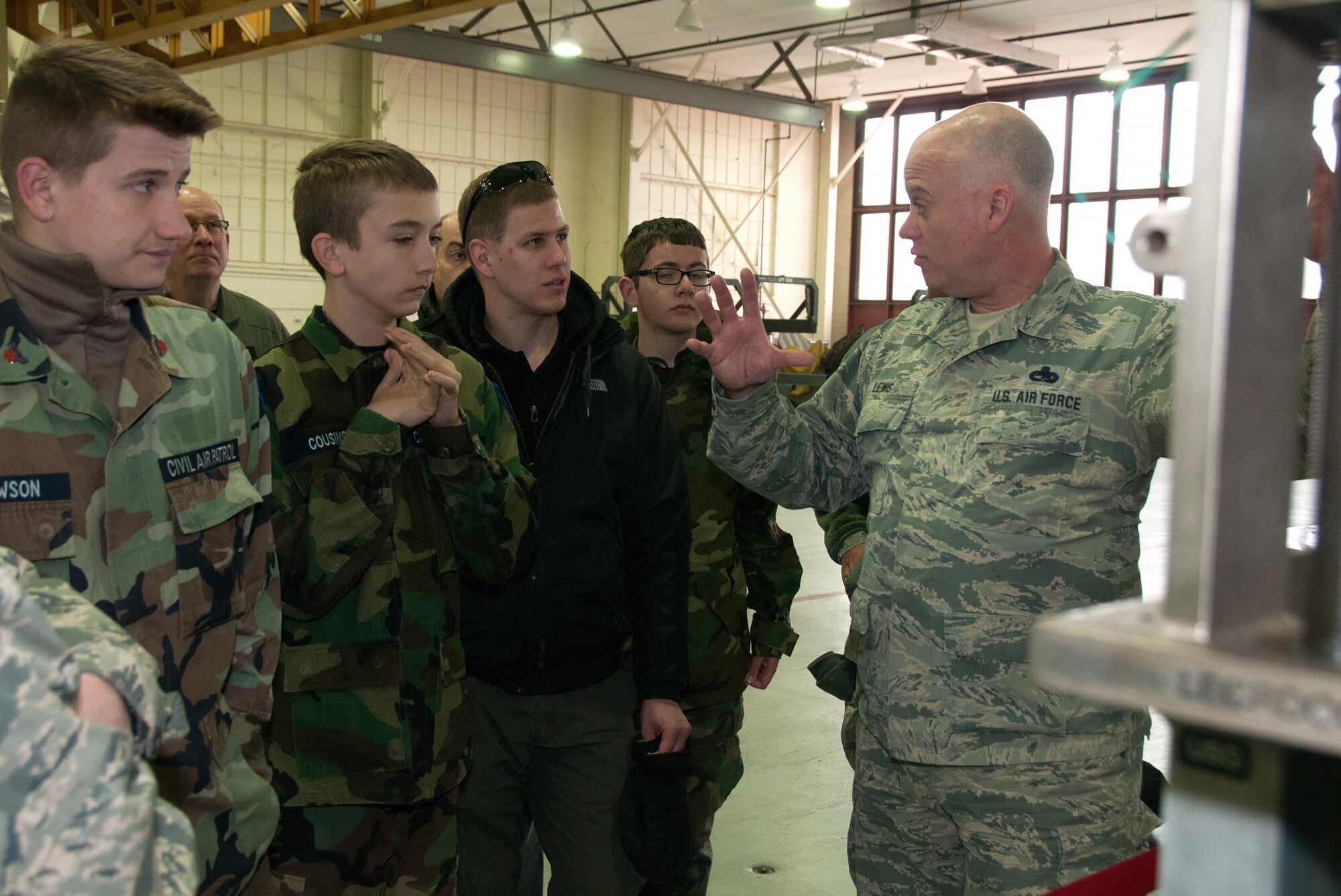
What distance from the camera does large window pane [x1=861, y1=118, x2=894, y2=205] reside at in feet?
65.4

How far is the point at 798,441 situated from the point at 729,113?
15.5m

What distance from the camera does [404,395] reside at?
2125 millimetres


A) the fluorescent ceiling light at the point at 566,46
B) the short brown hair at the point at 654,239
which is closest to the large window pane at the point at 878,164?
the fluorescent ceiling light at the point at 566,46

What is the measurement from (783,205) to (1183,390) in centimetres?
1984

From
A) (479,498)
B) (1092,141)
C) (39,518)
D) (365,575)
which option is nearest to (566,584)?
(479,498)

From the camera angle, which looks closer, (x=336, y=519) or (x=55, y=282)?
(x=55, y=282)

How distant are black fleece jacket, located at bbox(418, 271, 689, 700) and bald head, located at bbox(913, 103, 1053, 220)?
0.92 meters

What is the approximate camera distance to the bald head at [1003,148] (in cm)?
229

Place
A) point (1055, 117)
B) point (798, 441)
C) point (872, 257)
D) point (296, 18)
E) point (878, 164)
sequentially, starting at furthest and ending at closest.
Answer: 1. point (872, 257)
2. point (878, 164)
3. point (1055, 117)
4. point (296, 18)
5. point (798, 441)

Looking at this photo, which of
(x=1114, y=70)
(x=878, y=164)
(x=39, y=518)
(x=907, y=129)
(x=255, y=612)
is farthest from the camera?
(x=878, y=164)

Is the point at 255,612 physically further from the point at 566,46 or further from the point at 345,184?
the point at 566,46

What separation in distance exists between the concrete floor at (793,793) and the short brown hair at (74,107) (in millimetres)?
2155

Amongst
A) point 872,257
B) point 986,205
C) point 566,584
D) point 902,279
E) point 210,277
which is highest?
point 872,257

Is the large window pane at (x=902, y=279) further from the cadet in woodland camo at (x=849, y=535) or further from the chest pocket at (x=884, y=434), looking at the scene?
the chest pocket at (x=884, y=434)
